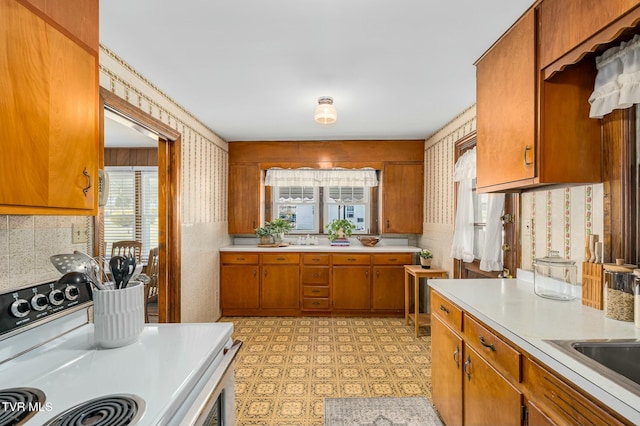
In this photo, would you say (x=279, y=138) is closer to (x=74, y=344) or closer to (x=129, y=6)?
(x=129, y=6)

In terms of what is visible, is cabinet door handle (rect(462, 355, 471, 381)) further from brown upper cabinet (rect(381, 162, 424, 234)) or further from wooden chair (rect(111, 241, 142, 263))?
wooden chair (rect(111, 241, 142, 263))

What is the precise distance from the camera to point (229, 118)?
3.56 m

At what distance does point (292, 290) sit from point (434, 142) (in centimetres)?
269

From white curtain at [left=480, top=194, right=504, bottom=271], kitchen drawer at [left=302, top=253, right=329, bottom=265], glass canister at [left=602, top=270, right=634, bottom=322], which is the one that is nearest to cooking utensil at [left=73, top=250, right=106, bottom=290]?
glass canister at [left=602, top=270, right=634, bottom=322]

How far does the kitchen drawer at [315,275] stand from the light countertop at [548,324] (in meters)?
2.26

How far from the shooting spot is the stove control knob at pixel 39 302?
1198 mm

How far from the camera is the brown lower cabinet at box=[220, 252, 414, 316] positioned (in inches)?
166

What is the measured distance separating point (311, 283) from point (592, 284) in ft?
10.2

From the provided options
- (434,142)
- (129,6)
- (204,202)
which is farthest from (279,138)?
(129,6)

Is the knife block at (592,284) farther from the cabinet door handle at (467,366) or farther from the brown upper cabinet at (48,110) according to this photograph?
the brown upper cabinet at (48,110)

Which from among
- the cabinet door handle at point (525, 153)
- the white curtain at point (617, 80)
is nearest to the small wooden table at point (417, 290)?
the cabinet door handle at point (525, 153)

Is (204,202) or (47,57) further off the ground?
(47,57)

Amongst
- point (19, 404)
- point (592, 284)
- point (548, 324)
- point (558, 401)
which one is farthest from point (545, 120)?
point (19, 404)

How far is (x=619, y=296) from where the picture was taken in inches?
53.8
